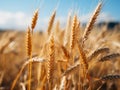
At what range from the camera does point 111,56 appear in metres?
1.86

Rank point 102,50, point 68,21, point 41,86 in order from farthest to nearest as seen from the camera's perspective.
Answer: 1. point 68,21
2. point 41,86
3. point 102,50

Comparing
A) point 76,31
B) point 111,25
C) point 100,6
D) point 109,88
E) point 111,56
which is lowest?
point 109,88

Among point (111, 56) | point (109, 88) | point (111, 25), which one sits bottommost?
point (109, 88)

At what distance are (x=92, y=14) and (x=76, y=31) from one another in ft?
0.51

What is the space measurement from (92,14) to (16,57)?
4.00 m

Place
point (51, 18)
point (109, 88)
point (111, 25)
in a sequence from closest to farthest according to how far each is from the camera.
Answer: point (51, 18) → point (109, 88) → point (111, 25)

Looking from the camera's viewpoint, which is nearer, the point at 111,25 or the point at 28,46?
the point at 28,46

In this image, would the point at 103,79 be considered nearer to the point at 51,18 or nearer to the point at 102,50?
Answer: the point at 102,50

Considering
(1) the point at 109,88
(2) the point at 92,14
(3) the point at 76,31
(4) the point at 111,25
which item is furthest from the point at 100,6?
(4) the point at 111,25

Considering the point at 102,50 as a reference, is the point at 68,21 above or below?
above

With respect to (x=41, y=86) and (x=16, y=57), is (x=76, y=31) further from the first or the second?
(x=16, y=57)

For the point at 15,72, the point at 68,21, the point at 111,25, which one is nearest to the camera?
the point at 68,21

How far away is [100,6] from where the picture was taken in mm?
1761

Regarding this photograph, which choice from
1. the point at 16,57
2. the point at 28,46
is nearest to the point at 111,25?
the point at 16,57
